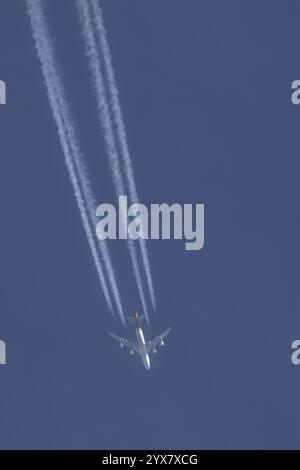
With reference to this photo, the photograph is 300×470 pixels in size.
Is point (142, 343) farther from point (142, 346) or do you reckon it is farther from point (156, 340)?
point (156, 340)

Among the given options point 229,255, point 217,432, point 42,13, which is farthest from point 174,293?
point 42,13

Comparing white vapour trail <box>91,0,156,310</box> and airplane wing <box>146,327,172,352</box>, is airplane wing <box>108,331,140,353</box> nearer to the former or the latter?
airplane wing <box>146,327,172,352</box>

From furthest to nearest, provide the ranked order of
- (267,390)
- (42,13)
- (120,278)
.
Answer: (267,390)
(120,278)
(42,13)

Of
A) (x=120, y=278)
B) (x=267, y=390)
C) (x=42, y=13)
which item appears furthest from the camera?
(x=267, y=390)

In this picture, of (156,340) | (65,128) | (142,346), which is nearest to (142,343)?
(142,346)

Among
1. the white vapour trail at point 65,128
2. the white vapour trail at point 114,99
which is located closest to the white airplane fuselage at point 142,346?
the white vapour trail at point 65,128

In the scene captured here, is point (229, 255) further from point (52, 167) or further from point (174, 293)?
point (52, 167)

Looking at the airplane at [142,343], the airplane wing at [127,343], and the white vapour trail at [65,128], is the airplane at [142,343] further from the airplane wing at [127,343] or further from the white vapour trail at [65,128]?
the white vapour trail at [65,128]
